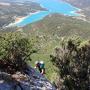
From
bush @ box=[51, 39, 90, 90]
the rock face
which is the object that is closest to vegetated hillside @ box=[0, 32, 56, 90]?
the rock face

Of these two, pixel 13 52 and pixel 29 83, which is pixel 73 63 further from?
pixel 29 83

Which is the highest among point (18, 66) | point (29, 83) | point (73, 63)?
point (18, 66)

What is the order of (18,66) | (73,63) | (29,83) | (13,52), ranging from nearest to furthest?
(29,83), (18,66), (13,52), (73,63)

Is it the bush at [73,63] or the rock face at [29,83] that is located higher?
the rock face at [29,83]

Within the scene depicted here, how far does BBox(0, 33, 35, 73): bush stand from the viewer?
2091 cm

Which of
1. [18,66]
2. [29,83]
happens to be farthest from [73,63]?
[29,83]

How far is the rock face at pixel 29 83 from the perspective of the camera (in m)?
17.9

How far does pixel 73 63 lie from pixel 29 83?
10.9 meters

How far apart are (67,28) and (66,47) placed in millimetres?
159171

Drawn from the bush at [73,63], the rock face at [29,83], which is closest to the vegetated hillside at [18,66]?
the rock face at [29,83]

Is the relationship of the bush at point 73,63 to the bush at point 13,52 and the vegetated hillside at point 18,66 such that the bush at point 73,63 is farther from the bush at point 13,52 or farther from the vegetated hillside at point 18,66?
the bush at point 13,52

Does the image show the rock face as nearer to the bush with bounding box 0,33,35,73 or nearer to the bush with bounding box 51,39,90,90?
A: the bush with bounding box 0,33,35,73

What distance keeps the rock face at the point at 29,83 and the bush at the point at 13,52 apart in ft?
3.20

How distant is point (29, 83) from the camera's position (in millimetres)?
19453
